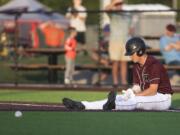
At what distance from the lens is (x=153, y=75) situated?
10297 millimetres

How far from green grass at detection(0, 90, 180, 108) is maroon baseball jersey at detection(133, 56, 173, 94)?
6.27 ft

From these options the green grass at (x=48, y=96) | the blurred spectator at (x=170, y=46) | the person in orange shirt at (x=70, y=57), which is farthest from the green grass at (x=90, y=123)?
the person in orange shirt at (x=70, y=57)

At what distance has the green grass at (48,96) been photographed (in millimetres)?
13520

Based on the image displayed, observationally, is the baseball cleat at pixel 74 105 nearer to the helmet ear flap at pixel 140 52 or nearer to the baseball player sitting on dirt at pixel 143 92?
the baseball player sitting on dirt at pixel 143 92

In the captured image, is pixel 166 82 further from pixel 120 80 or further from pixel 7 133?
pixel 120 80

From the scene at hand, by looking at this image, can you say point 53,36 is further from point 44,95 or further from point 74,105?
point 74,105

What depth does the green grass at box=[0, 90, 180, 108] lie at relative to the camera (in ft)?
44.4

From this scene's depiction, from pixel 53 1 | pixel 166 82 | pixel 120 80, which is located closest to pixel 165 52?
pixel 120 80

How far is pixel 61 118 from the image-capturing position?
9.49 meters

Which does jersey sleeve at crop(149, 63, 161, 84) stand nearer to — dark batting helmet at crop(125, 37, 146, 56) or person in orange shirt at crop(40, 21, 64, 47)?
dark batting helmet at crop(125, 37, 146, 56)

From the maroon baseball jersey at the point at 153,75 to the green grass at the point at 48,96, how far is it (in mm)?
1912

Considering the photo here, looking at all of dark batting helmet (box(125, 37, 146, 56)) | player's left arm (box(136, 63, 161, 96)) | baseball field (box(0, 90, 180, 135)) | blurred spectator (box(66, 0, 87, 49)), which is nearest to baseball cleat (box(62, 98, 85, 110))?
baseball field (box(0, 90, 180, 135))

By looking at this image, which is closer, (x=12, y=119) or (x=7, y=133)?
(x=7, y=133)

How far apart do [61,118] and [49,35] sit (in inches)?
549
